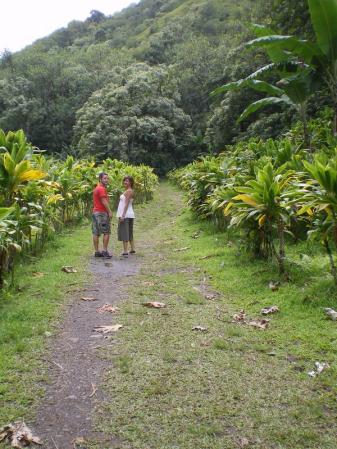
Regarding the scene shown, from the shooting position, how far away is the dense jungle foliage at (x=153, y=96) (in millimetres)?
24609

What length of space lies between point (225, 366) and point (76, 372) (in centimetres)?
135

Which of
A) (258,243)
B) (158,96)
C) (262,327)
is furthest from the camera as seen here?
(158,96)

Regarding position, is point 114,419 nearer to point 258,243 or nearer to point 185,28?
point 258,243

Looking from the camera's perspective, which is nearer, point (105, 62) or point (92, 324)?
point (92, 324)

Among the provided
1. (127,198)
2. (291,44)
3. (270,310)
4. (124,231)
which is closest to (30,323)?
(270,310)

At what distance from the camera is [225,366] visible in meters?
4.03

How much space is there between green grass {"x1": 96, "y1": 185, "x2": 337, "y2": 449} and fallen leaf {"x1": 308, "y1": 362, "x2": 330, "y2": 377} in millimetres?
54

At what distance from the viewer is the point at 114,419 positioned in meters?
3.23

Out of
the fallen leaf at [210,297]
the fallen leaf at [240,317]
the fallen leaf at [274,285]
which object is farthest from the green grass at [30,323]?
the fallen leaf at [274,285]

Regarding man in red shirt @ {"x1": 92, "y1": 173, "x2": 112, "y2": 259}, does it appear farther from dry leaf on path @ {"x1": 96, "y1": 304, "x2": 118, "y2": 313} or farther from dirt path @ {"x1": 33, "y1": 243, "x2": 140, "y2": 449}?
dry leaf on path @ {"x1": 96, "y1": 304, "x2": 118, "y2": 313}

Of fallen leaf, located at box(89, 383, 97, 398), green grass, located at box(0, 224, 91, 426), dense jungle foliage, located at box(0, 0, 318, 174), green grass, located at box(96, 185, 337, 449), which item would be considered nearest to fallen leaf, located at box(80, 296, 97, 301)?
green grass, located at box(0, 224, 91, 426)

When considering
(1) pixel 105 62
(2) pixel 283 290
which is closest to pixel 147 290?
(2) pixel 283 290

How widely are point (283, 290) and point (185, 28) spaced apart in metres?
70.3

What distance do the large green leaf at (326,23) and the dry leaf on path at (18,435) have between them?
27.4ft
